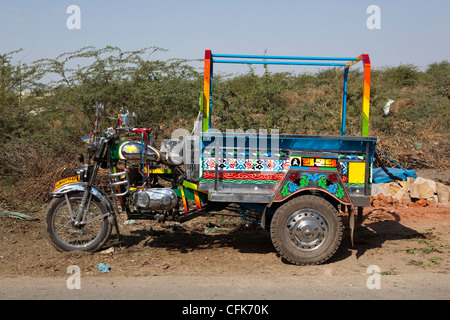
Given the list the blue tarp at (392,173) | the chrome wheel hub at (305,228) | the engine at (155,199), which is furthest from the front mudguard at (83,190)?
the blue tarp at (392,173)

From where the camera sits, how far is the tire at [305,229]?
5.23 metres

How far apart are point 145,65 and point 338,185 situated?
6511 mm

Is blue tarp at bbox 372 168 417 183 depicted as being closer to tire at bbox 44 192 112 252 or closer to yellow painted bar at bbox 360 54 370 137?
yellow painted bar at bbox 360 54 370 137

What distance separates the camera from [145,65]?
10594 mm

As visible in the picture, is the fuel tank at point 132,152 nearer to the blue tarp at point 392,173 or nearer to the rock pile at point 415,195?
the blue tarp at point 392,173

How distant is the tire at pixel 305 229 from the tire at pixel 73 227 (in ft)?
6.43

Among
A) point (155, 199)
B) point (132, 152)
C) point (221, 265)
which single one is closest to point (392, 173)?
point (221, 265)

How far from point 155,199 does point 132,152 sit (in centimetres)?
60

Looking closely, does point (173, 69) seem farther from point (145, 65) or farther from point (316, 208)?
point (316, 208)

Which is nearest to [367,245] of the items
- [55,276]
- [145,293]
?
[145,293]

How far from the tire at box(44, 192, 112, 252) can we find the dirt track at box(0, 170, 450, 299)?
0.14 meters

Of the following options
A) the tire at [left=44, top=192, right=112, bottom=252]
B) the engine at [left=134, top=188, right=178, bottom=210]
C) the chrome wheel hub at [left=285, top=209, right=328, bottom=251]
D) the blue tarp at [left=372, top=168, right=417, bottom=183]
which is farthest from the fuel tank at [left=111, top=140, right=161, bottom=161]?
the blue tarp at [left=372, top=168, right=417, bottom=183]

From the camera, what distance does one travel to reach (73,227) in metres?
5.61

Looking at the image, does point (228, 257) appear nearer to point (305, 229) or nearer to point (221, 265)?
point (221, 265)
